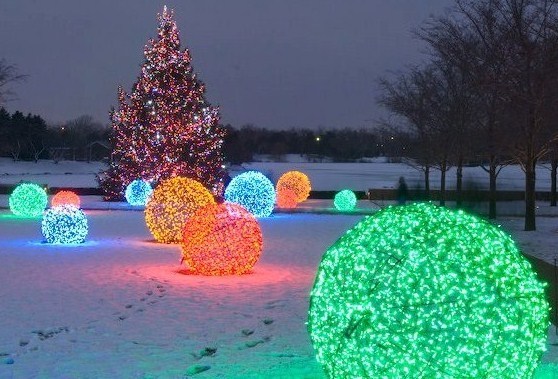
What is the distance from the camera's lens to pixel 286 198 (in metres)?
34.3

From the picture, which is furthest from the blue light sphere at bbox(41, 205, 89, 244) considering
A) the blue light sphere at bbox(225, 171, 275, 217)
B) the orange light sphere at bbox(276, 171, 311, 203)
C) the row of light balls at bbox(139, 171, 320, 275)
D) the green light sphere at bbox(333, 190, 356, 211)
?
the orange light sphere at bbox(276, 171, 311, 203)

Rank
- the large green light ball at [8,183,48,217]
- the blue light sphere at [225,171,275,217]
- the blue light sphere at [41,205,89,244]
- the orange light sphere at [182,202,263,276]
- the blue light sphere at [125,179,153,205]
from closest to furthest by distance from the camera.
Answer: the orange light sphere at [182,202,263,276] → the blue light sphere at [41,205,89,244] → the blue light sphere at [225,171,275,217] → the large green light ball at [8,183,48,217] → the blue light sphere at [125,179,153,205]

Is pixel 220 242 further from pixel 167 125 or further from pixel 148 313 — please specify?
pixel 167 125

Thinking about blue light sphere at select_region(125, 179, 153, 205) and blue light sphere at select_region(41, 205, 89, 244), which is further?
blue light sphere at select_region(125, 179, 153, 205)

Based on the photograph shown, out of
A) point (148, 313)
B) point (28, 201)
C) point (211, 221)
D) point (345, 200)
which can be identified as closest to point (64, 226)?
point (211, 221)

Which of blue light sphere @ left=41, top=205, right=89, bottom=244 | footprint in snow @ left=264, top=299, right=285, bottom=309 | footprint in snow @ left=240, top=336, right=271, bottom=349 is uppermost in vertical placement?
blue light sphere @ left=41, top=205, right=89, bottom=244

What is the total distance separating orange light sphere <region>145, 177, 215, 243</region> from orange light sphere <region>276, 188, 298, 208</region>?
52.2ft

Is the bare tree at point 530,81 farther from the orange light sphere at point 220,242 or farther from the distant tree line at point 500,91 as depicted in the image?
the orange light sphere at point 220,242

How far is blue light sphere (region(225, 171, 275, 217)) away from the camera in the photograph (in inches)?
1067

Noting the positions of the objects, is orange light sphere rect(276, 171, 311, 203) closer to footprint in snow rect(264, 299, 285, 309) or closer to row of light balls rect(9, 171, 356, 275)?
row of light balls rect(9, 171, 356, 275)

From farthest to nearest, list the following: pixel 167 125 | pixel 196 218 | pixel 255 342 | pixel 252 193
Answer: pixel 167 125 → pixel 252 193 → pixel 196 218 → pixel 255 342

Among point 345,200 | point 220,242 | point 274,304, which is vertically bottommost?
point 274,304

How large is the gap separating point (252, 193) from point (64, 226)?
10.3 metres

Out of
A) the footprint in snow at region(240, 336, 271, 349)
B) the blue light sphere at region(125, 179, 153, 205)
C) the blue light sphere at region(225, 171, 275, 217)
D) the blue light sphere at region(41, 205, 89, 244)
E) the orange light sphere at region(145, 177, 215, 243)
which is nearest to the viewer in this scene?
the footprint in snow at region(240, 336, 271, 349)
